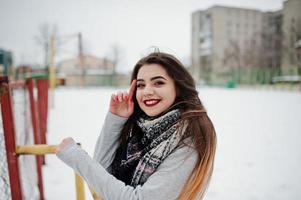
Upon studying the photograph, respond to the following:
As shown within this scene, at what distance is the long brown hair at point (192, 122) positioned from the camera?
1.04 metres

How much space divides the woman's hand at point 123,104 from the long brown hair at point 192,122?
0.05 metres

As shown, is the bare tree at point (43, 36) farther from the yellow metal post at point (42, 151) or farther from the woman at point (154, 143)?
the woman at point (154, 143)

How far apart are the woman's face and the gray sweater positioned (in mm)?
234

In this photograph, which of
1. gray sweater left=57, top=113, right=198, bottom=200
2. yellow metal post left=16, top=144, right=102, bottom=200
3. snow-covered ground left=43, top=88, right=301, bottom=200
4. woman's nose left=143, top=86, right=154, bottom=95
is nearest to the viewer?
gray sweater left=57, top=113, right=198, bottom=200

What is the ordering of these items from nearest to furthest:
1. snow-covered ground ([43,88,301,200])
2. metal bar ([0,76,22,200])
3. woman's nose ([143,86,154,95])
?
woman's nose ([143,86,154,95]), metal bar ([0,76,22,200]), snow-covered ground ([43,88,301,200])

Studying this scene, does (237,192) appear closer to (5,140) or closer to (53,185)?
(53,185)

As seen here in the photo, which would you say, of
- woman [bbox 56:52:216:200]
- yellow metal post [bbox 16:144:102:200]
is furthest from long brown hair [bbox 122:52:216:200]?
yellow metal post [bbox 16:144:102:200]

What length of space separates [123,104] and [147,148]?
30 cm

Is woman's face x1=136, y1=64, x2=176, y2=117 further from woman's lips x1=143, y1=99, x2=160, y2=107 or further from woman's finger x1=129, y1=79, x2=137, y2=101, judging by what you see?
woman's finger x1=129, y1=79, x2=137, y2=101

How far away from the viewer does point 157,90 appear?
1.18 metres

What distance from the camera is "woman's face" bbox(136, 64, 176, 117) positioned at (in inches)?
46.7

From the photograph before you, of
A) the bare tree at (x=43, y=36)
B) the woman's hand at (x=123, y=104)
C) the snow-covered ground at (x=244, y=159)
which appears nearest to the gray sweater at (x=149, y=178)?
the woman's hand at (x=123, y=104)

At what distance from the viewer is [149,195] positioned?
3.11 ft

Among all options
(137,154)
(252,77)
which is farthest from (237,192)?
(252,77)
